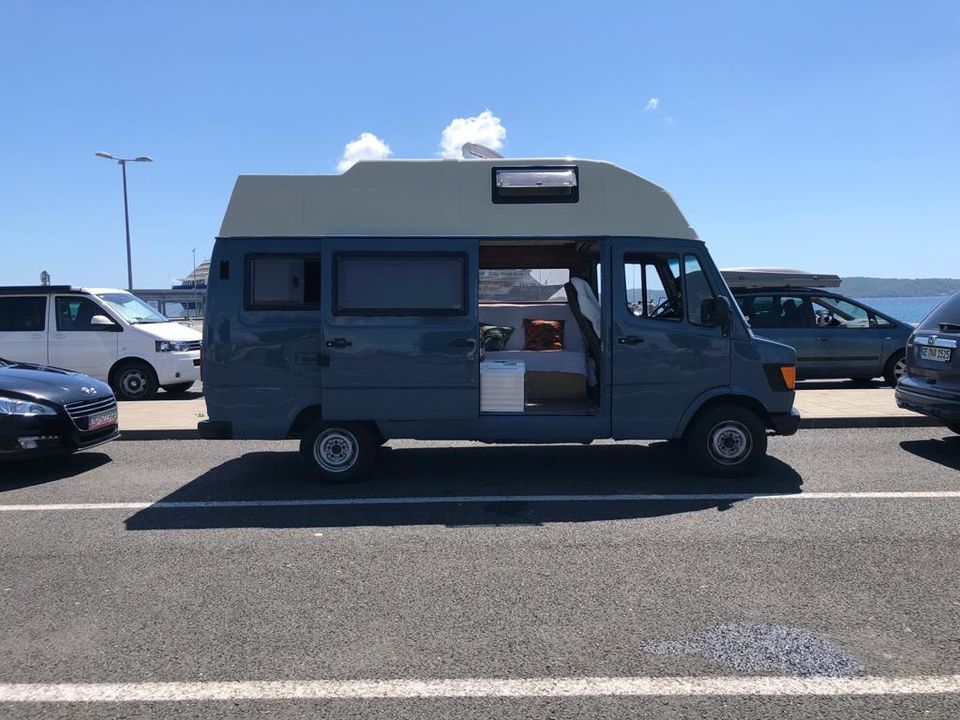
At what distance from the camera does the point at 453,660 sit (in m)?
3.48

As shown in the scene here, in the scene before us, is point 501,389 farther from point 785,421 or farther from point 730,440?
point 785,421

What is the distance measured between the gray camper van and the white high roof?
12 mm

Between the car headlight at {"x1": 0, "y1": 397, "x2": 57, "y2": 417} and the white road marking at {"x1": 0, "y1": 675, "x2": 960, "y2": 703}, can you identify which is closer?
the white road marking at {"x1": 0, "y1": 675, "x2": 960, "y2": 703}

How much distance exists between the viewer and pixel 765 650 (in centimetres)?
354

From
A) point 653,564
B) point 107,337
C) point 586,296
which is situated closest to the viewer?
point 653,564

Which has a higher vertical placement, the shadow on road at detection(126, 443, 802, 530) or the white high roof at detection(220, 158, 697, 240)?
the white high roof at detection(220, 158, 697, 240)

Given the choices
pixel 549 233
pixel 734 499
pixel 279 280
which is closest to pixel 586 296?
pixel 549 233

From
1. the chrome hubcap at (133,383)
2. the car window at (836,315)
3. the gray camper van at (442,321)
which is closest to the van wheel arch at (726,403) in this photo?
the gray camper van at (442,321)

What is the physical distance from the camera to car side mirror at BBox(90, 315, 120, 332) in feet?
40.0

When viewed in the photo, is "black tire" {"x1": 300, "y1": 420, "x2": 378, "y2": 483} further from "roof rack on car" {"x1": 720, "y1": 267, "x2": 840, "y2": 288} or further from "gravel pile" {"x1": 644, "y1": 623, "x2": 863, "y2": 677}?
"roof rack on car" {"x1": 720, "y1": 267, "x2": 840, "y2": 288}

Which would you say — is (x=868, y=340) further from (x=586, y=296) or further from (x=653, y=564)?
(x=653, y=564)

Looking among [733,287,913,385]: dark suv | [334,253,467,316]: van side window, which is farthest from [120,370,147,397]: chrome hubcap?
[733,287,913,385]: dark suv

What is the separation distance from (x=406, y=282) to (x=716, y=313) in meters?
2.76

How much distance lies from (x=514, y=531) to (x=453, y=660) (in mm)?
1936
